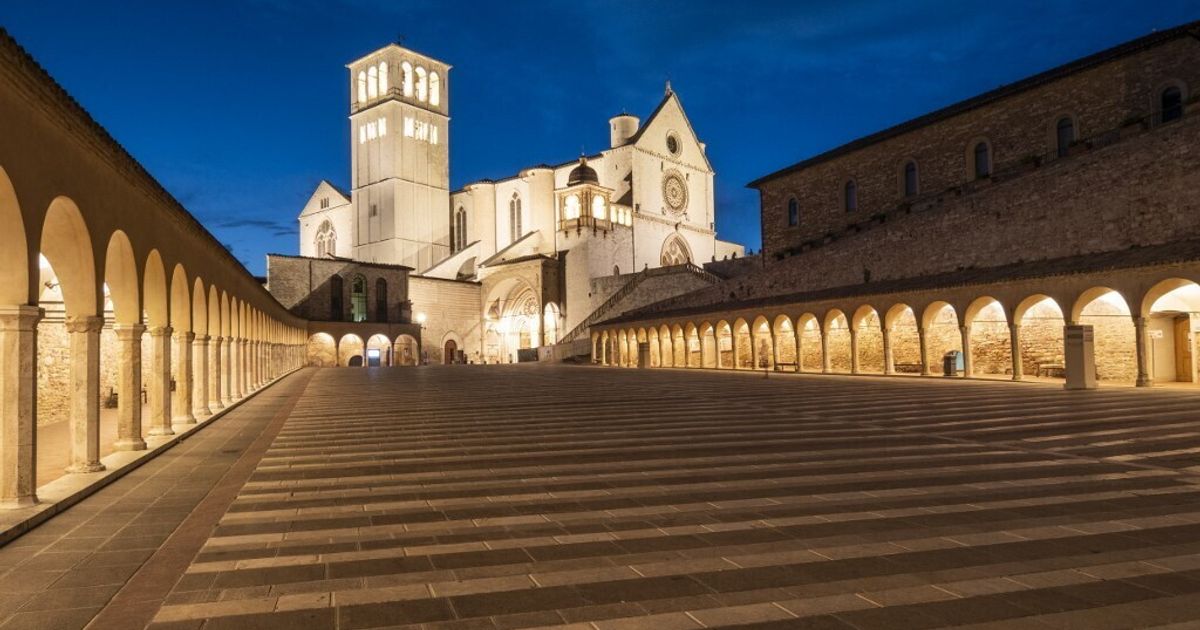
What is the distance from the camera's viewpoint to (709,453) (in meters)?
9.62

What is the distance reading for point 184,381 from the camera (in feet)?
46.8

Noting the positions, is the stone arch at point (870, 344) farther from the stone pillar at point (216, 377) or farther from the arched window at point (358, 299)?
the arched window at point (358, 299)

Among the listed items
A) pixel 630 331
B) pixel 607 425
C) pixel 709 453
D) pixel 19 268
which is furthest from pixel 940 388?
pixel 630 331

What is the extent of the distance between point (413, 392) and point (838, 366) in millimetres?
19339

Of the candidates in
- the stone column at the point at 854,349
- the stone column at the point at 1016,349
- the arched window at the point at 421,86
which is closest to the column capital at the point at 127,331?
the stone column at the point at 1016,349

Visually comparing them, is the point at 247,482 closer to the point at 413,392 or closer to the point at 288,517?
the point at 288,517

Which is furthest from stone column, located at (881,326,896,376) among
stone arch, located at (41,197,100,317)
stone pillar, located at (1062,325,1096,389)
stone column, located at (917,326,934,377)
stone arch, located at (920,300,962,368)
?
stone arch, located at (41,197,100,317)

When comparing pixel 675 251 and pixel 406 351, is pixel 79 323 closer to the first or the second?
pixel 406 351

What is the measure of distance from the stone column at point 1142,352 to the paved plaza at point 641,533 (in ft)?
28.9

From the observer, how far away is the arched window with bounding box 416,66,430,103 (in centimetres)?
7062

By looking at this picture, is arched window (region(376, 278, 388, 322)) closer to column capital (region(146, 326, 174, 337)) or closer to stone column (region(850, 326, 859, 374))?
stone column (region(850, 326, 859, 374))

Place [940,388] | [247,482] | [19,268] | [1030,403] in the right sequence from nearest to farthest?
[19,268]
[247,482]
[1030,403]
[940,388]

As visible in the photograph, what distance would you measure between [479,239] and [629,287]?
2019 cm

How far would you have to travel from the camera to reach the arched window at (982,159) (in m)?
31.2
